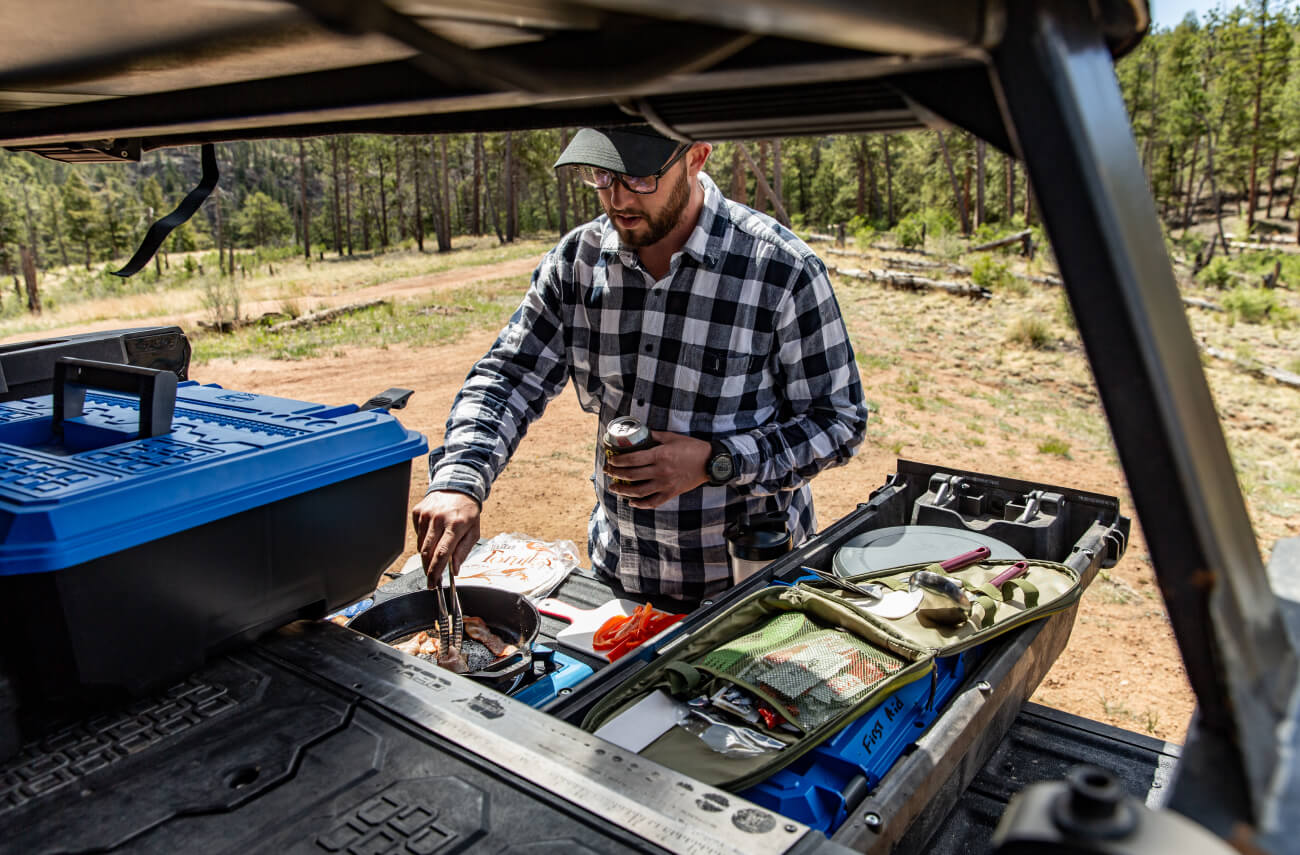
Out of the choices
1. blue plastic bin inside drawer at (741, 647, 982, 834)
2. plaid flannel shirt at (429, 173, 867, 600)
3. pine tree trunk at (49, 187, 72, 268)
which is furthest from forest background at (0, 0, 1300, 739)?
pine tree trunk at (49, 187, 72, 268)

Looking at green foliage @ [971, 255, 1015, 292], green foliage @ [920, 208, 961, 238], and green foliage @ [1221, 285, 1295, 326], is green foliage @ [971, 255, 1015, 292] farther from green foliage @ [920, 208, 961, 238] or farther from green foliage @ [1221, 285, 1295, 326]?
green foliage @ [920, 208, 961, 238]

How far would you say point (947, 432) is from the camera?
936cm

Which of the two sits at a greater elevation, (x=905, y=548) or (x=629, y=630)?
(x=905, y=548)

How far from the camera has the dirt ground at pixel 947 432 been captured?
4.85 m

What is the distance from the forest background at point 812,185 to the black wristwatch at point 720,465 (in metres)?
21.4

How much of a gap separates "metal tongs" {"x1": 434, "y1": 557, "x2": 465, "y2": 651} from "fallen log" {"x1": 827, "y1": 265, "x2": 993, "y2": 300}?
15.9m

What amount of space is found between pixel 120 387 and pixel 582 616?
1258 millimetres

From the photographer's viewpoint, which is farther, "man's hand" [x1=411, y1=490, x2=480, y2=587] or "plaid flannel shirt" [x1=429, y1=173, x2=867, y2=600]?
"plaid flannel shirt" [x1=429, y1=173, x2=867, y2=600]

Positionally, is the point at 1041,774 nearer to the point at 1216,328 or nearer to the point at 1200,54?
the point at 1216,328

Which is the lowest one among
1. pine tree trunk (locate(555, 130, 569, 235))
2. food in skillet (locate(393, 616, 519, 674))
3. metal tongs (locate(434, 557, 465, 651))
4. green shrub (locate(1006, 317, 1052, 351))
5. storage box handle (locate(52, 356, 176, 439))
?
green shrub (locate(1006, 317, 1052, 351))

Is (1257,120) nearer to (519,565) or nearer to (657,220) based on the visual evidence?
(657,220)

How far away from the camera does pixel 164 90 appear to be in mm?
1258

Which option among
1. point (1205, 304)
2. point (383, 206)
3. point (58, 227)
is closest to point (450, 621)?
point (1205, 304)

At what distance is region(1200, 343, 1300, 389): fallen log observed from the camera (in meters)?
11.5
